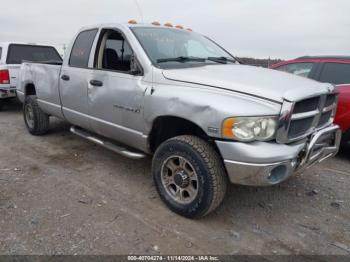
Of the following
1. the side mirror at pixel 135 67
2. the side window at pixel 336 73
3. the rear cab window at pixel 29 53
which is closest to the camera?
the side mirror at pixel 135 67

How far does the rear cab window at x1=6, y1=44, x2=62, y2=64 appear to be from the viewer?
7.69 metres

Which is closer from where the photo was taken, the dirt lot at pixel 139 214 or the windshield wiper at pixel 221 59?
the dirt lot at pixel 139 214

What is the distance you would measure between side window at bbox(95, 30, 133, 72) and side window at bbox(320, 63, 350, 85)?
3.24 m

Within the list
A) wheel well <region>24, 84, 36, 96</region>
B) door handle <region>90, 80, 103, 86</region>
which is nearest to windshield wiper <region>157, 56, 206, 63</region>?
door handle <region>90, 80, 103, 86</region>

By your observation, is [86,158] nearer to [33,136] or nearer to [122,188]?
[122,188]

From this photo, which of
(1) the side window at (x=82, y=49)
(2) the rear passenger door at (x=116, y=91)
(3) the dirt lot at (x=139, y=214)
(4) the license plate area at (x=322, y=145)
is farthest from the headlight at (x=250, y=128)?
(1) the side window at (x=82, y=49)

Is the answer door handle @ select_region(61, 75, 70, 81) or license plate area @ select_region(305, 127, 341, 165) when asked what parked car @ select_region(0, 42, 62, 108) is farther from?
license plate area @ select_region(305, 127, 341, 165)

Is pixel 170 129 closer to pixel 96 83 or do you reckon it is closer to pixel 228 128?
pixel 228 128

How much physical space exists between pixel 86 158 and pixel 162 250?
2457mm

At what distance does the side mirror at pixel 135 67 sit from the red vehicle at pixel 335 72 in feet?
9.87

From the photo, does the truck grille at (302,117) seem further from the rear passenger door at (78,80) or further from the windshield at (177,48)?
the rear passenger door at (78,80)

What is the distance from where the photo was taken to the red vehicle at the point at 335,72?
439 centimetres

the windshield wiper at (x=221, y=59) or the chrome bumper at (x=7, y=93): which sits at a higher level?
the windshield wiper at (x=221, y=59)

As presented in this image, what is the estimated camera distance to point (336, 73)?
4.81 meters
